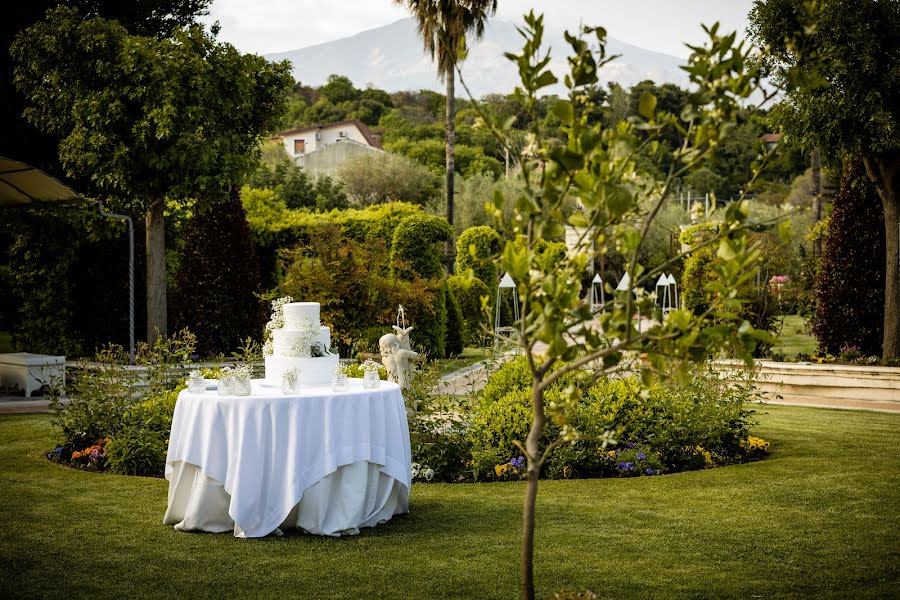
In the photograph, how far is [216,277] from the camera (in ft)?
49.8

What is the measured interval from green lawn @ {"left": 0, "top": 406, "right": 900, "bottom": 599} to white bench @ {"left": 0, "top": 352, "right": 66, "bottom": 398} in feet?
17.5

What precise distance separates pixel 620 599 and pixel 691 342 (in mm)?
2269

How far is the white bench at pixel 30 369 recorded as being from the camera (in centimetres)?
1284

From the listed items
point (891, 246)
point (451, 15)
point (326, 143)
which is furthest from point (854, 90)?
point (326, 143)

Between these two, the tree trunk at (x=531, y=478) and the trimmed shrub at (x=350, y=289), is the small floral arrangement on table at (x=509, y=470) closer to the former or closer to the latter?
the tree trunk at (x=531, y=478)

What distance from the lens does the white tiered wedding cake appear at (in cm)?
647

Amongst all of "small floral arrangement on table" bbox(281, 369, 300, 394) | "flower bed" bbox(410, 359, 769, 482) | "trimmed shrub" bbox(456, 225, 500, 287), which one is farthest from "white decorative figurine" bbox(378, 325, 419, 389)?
"trimmed shrub" bbox(456, 225, 500, 287)

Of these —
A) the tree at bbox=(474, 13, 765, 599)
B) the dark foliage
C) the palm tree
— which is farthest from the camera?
the palm tree

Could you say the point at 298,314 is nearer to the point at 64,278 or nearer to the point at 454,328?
the point at 64,278

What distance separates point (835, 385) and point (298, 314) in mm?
8959

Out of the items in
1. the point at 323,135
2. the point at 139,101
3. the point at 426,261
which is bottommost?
the point at 426,261

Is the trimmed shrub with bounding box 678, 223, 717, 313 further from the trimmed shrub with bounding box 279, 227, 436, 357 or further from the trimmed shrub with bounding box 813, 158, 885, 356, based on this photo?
the trimmed shrub with bounding box 279, 227, 436, 357

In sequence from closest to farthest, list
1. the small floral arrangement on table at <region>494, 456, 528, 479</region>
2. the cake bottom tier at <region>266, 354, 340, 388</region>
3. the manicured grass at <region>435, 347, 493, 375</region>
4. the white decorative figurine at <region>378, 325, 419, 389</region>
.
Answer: the cake bottom tier at <region>266, 354, 340, 388</region> → the small floral arrangement on table at <region>494, 456, 528, 479</region> → the white decorative figurine at <region>378, 325, 419, 389</region> → the manicured grass at <region>435, 347, 493, 375</region>

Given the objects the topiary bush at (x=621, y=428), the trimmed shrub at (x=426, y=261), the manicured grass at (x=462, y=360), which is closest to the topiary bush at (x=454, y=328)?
the manicured grass at (x=462, y=360)
